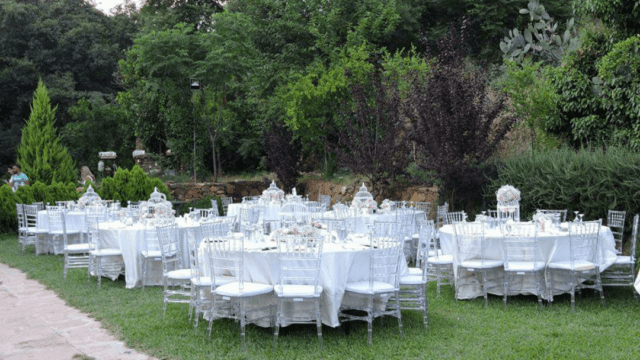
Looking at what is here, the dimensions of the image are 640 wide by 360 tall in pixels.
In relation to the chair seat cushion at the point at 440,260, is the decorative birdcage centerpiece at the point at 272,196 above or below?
above

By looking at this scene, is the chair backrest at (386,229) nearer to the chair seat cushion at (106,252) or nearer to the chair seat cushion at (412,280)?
the chair seat cushion at (412,280)

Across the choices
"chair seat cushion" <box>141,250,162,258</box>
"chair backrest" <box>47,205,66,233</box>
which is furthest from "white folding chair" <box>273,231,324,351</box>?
"chair backrest" <box>47,205,66,233</box>

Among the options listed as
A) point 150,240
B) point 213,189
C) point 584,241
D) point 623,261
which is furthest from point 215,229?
point 213,189

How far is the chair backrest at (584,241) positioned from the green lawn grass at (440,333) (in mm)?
544

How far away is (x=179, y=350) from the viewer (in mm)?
6066

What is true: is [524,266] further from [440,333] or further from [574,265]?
[440,333]

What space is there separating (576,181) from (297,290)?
20.0ft

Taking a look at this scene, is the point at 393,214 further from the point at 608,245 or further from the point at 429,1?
the point at 429,1

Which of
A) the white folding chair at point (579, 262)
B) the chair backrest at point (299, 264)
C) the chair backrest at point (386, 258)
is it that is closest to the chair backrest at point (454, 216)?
the white folding chair at point (579, 262)

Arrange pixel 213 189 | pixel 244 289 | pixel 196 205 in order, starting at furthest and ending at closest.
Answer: pixel 213 189, pixel 196 205, pixel 244 289

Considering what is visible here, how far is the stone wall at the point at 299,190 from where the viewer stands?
48.8 feet

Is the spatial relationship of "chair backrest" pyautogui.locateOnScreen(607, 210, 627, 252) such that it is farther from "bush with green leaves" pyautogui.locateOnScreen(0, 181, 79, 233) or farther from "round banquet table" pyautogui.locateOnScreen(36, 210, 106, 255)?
"bush with green leaves" pyautogui.locateOnScreen(0, 181, 79, 233)

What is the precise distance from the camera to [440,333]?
6465 mm

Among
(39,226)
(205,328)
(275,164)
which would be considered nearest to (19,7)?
(275,164)
